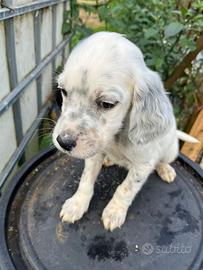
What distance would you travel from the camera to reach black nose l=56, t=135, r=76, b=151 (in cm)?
107

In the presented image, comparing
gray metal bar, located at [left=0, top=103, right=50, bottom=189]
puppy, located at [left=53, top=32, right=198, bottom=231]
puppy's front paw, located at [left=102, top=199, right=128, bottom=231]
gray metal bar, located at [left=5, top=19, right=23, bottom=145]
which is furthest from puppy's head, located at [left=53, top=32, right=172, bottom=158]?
gray metal bar, located at [left=0, top=103, right=50, bottom=189]

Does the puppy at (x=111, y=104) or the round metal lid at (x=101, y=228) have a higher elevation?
the puppy at (x=111, y=104)

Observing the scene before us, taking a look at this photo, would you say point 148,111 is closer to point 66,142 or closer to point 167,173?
point 66,142

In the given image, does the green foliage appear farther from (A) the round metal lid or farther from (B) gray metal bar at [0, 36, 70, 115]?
(A) the round metal lid

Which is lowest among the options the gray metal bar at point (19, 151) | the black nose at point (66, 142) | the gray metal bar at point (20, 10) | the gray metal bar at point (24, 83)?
the gray metal bar at point (19, 151)

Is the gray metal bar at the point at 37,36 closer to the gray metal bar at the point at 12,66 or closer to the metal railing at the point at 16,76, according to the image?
the metal railing at the point at 16,76

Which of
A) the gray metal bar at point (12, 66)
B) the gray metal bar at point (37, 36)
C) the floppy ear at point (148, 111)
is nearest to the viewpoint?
the floppy ear at point (148, 111)

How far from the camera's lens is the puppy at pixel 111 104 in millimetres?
1089

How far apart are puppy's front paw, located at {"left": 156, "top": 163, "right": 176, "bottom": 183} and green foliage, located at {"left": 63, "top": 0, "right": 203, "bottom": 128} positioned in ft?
2.53

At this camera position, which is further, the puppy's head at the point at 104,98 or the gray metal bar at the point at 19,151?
the gray metal bar at the point at 19,151

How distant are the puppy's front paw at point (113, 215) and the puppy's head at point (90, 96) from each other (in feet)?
1.37

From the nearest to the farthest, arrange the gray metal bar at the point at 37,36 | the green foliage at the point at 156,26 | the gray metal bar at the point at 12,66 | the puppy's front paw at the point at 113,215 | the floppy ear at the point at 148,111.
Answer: the floppy ear at the point at 148,111
the puppy's front paw at the point at 113,215
the gray metal bar at the point at 12,66
the gray metal bar at the point at 37,36
the green foliage at the point at 156,26

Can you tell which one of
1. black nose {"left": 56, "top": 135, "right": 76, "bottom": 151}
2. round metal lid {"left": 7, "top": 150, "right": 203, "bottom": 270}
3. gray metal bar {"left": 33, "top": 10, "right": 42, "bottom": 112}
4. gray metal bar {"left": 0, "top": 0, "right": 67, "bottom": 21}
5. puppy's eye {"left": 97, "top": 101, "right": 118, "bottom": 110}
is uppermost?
gray metal bar {"left": 0, "top": 0, "right": 67, "bottom": 21}

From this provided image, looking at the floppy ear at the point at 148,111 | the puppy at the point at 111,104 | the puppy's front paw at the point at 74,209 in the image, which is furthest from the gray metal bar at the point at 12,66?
the floppy ear at the point at 148,111
